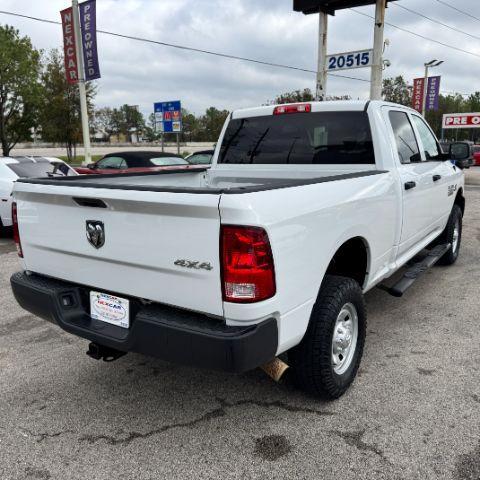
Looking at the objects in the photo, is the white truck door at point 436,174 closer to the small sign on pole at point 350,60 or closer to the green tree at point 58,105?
the small sign on pole at point 350,60

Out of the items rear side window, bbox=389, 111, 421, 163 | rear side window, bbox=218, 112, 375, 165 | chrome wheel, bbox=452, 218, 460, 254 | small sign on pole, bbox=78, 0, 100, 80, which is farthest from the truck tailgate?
small sign on pole, bbox=78, 0, 100, 80

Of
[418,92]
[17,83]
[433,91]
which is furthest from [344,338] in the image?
[433,91]

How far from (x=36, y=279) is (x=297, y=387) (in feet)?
5.91

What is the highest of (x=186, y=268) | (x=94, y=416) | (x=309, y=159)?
(x=309, y=159)

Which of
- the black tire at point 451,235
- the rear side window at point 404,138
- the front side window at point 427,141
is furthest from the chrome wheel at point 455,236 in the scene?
the rear side window at point 404,138

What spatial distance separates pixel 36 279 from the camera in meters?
2.93

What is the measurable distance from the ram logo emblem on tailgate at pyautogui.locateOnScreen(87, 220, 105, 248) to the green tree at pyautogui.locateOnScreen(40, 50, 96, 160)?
2708 cm

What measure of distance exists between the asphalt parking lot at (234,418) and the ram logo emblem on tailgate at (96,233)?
111cm

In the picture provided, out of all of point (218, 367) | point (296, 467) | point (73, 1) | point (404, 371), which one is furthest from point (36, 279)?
point (73, 1)

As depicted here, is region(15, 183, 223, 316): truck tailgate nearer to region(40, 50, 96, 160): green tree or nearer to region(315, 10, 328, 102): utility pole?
region(315, 10, 328, 102): utility pole

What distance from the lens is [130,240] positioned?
233 centimetres

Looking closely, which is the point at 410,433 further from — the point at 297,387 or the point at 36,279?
the point at 36,279

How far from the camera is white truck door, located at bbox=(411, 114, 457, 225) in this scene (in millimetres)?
4492

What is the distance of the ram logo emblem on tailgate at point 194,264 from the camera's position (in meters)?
2.08
